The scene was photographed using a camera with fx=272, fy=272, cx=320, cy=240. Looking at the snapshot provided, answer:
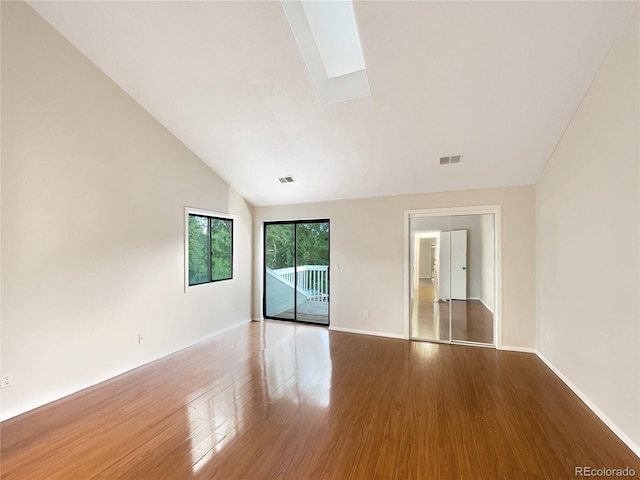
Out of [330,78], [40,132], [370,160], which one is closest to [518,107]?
[370,160]

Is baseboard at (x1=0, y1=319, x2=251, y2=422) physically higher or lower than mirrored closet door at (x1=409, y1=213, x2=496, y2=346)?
lower

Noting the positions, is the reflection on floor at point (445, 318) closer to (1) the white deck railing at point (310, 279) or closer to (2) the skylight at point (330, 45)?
(1) the white deck railing at point (310, 279)

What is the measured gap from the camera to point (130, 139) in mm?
3379

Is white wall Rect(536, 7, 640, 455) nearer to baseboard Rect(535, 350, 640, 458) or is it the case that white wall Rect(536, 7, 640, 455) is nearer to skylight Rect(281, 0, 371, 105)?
baseboard Rect(535, 350, 640, 458)

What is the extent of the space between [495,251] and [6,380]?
225 inches

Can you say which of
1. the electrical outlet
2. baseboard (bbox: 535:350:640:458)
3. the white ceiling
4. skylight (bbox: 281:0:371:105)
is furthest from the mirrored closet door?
the electrical outlet

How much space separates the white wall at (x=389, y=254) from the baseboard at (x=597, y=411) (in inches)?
28.4

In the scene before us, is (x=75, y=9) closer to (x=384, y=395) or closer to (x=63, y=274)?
(x=63, y=274)

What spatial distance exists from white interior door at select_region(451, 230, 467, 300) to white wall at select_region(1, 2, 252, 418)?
167 inches

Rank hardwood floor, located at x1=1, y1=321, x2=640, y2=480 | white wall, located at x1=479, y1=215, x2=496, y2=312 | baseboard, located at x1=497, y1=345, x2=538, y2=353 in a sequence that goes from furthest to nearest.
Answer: white wall, located at x1=479, y1=215, x2=496, y2=312 → baseboard, located at x1=497, y1=345, x2=538, y2=353 → hardwood floor, located at x1=1, y1=321, x2=640, y2=480

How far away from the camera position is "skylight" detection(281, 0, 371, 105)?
253 cm

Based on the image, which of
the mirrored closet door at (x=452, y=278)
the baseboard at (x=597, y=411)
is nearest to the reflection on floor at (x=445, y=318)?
the mirrored closet door at (x=452, y=278)

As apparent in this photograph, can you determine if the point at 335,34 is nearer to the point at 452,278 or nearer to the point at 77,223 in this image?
the point at 77,223

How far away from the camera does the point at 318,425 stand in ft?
7.48
